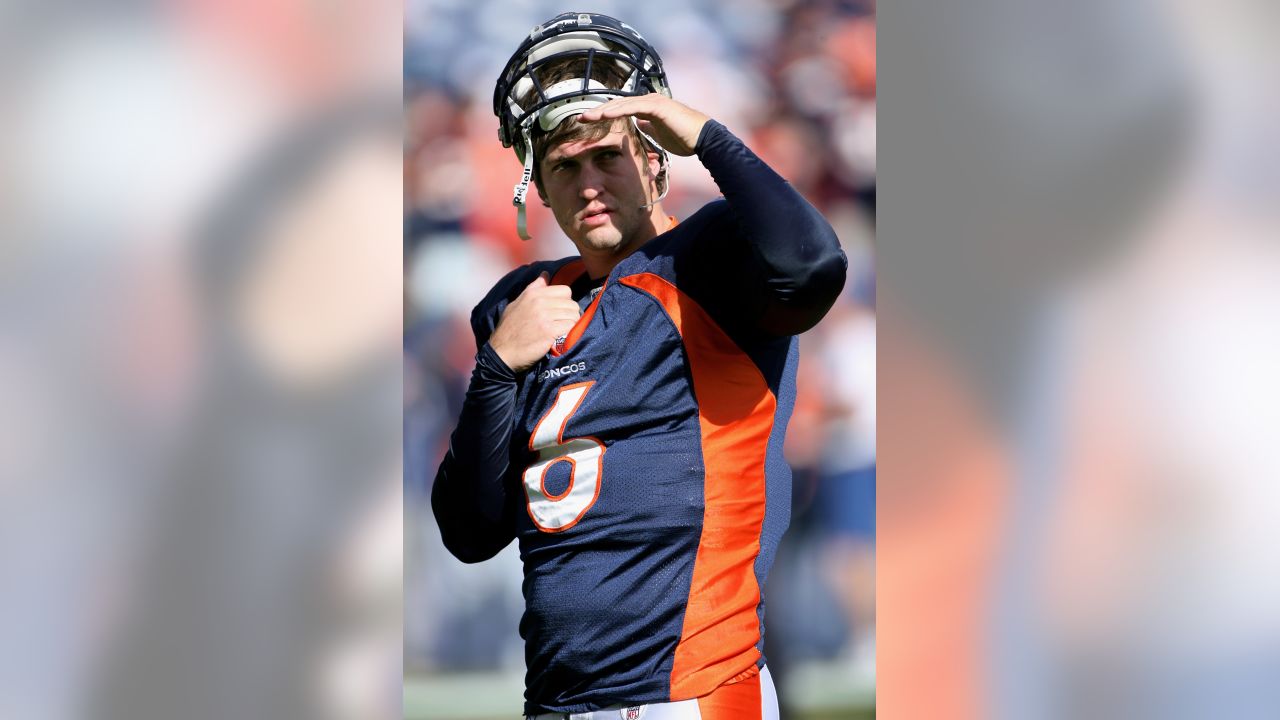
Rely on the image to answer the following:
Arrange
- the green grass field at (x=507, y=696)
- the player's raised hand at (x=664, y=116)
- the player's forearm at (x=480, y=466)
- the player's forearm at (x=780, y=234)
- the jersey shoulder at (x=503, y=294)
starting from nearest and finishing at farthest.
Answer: the player's forearm at (x=780, y=234)
the player's raised hand at (x=664, y=116)
the player's forearm at (x=480, y=466)
the jersey shoulder at (x=503, y=294)
the green grass field at (x=507, y=696)

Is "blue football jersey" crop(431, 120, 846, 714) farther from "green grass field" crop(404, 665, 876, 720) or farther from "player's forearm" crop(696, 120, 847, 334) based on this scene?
"green grass field" crop(404, 665, 876, 720)

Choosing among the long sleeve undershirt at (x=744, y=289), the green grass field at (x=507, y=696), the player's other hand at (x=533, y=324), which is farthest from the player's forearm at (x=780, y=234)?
the green grass field at (x=507, y=696)

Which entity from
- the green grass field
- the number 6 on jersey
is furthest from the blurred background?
the number 6 on jersey

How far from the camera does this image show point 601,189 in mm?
1726

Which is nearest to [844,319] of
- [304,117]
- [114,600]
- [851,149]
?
[851,149]

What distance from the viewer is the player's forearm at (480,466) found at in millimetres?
1697

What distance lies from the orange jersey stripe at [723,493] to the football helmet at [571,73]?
0.28m

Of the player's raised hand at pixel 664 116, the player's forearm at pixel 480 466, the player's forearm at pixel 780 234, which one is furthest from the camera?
the player's forearm at pixel 480 466

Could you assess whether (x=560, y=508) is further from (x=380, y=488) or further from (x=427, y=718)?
(x=427, y=718)

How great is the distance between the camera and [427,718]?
9.04 feet

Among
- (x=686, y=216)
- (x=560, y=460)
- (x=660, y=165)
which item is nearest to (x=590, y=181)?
(x=660, y=165)

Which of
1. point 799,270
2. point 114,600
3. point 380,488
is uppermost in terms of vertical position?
point 799,270

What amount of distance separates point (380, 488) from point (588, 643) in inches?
36.4

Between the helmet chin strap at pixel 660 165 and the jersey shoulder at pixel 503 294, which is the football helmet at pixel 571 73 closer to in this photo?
the helmet chin strap at pixel 660 165
